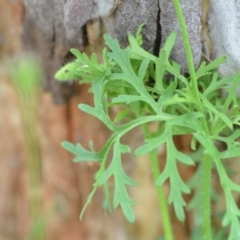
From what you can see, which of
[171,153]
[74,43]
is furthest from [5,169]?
[171,153]

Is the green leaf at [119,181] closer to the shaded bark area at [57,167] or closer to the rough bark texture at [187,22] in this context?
the rough bark texture at [187,22]

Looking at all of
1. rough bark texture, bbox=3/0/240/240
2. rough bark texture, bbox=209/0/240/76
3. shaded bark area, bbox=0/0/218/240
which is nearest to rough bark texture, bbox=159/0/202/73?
rough bark texture, bbox=209/0/240/76

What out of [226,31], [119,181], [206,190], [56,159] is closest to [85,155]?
[119,181]

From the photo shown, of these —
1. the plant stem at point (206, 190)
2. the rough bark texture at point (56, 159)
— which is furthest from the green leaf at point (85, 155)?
the rough bark texture at point (56, 159)

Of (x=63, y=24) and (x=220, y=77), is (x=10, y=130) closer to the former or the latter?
(x=63, y=24)

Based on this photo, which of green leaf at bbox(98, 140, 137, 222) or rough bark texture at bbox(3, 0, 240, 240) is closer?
green leaf at bbox(98, 140, 137, 222)

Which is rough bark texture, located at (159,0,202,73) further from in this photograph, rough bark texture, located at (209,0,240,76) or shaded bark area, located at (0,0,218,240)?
shaded bark area, located at (0,0,218,240)

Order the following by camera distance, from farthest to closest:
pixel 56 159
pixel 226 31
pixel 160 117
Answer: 1. pixel 56 159
2. pixel 226 31
3. pixel 160 117

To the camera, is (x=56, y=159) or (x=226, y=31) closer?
(x=226, y=31)

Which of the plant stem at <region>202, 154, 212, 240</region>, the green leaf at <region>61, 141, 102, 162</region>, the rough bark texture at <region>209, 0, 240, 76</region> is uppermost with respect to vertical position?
the rough bark texture at <region>209, 0, 240, 76</region>

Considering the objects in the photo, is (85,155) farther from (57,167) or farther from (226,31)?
(57,167)

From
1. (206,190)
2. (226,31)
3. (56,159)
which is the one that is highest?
(226,31)
